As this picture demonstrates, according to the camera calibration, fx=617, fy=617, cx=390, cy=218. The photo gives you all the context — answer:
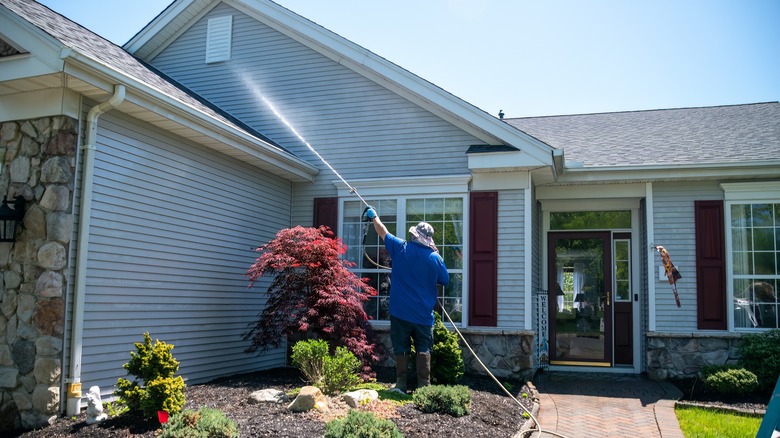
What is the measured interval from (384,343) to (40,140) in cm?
527

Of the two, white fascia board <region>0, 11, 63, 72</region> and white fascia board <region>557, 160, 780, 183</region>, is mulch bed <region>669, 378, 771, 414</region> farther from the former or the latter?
white fascia board <region>0, 11, 63, 72</region>

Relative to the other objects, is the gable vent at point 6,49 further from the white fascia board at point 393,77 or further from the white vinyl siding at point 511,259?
the white vinyl siding at point 511,259

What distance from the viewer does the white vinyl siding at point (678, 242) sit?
29.6ft

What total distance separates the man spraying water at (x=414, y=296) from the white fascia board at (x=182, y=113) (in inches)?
89.6

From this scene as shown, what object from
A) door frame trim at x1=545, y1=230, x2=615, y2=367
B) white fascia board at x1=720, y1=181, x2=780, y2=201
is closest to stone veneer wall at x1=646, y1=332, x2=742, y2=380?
door frame trim at x1=545, y1=230, x2=615, y2=367

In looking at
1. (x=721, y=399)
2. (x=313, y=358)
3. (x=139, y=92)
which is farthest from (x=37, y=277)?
(x=721, y=399)

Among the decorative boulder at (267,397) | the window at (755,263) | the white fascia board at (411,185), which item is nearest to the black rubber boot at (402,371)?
the decorative boulder at (267,397)

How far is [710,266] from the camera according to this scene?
8953 millimetres

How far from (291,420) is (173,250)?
3.18 m

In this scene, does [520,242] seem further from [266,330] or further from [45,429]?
[45,429]

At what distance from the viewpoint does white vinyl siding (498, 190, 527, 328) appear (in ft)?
28.7

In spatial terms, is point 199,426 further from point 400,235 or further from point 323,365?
point 400,235

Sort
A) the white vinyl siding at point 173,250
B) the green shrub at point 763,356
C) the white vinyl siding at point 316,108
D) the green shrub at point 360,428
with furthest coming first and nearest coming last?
the white vinyl siding at point 316,108, the green shrub at point 763,356, the white vinyl siding at point 173,250, the green shrub at point 360,428

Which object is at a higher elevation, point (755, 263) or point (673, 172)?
point (673, 172)
